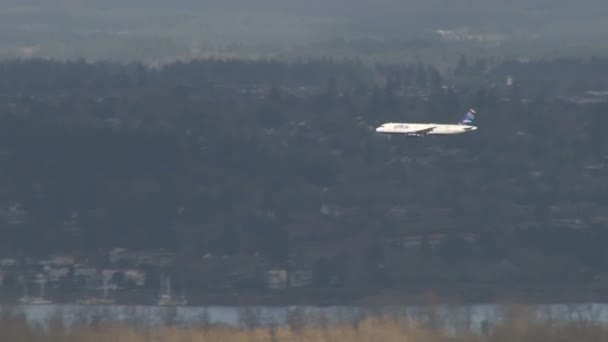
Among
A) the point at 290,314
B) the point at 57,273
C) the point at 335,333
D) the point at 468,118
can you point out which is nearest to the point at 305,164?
the point at 468,118

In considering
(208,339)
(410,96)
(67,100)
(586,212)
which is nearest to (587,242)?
(586,212)

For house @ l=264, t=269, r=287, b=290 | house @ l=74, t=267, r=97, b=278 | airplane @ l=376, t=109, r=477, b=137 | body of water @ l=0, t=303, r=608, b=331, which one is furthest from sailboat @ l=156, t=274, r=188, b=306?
airplane @ l=376, t=109, r=477, b=137

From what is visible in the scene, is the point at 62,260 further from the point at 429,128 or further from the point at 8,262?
the point at 429,128

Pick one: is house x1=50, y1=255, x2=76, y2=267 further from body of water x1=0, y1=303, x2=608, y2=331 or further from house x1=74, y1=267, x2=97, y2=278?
body of water x1=0, y1=303, x2=608, y2=331

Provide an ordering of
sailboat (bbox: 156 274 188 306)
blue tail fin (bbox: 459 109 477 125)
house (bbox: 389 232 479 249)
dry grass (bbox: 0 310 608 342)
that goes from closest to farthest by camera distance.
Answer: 1. dry grass (bbox: 0 310 608 342)
2. sailboat (bbox: 156 274 188 306)
3. house (bbox: 389 232 479 249)
4. blue tail fin (bbox: 459 109 477 125)

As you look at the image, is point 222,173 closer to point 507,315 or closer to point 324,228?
point 324,228

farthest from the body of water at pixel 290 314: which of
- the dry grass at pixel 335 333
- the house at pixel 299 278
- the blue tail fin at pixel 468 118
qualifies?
the blue tail fin at pixel 468 118
